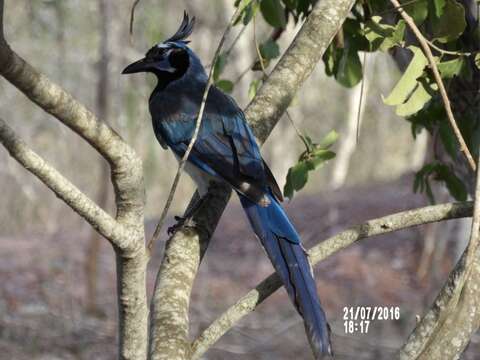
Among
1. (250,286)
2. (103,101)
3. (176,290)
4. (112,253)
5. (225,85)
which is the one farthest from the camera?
(112,253)

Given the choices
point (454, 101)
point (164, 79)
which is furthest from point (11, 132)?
point (164, 79)

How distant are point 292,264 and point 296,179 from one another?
35 centimetres

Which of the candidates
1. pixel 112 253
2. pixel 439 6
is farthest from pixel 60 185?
pixel 112 253

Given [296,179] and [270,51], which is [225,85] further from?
[296,179]

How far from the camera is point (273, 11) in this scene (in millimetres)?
3113

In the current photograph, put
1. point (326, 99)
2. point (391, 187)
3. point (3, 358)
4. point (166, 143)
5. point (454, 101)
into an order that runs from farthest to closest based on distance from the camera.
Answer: point (326, 99) < point (391, 187) < point (3, 358) < point (166, 143) < point (454, 101)

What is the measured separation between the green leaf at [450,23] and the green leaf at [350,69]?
482 millimetres

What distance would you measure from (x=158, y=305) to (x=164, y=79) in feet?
6.86

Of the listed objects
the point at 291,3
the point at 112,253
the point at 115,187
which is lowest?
the point at 115,187

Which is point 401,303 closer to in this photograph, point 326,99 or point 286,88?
point 286,88

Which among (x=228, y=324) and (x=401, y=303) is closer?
(x=228, y=324)

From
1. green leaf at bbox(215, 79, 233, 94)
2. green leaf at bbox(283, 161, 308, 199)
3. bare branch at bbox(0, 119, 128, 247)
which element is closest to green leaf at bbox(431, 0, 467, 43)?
green leaf at bbox(283, 161, 308, 199)

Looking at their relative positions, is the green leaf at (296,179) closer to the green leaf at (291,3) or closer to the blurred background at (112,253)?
the blurred background at (112,253)

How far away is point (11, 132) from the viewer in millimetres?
1854
